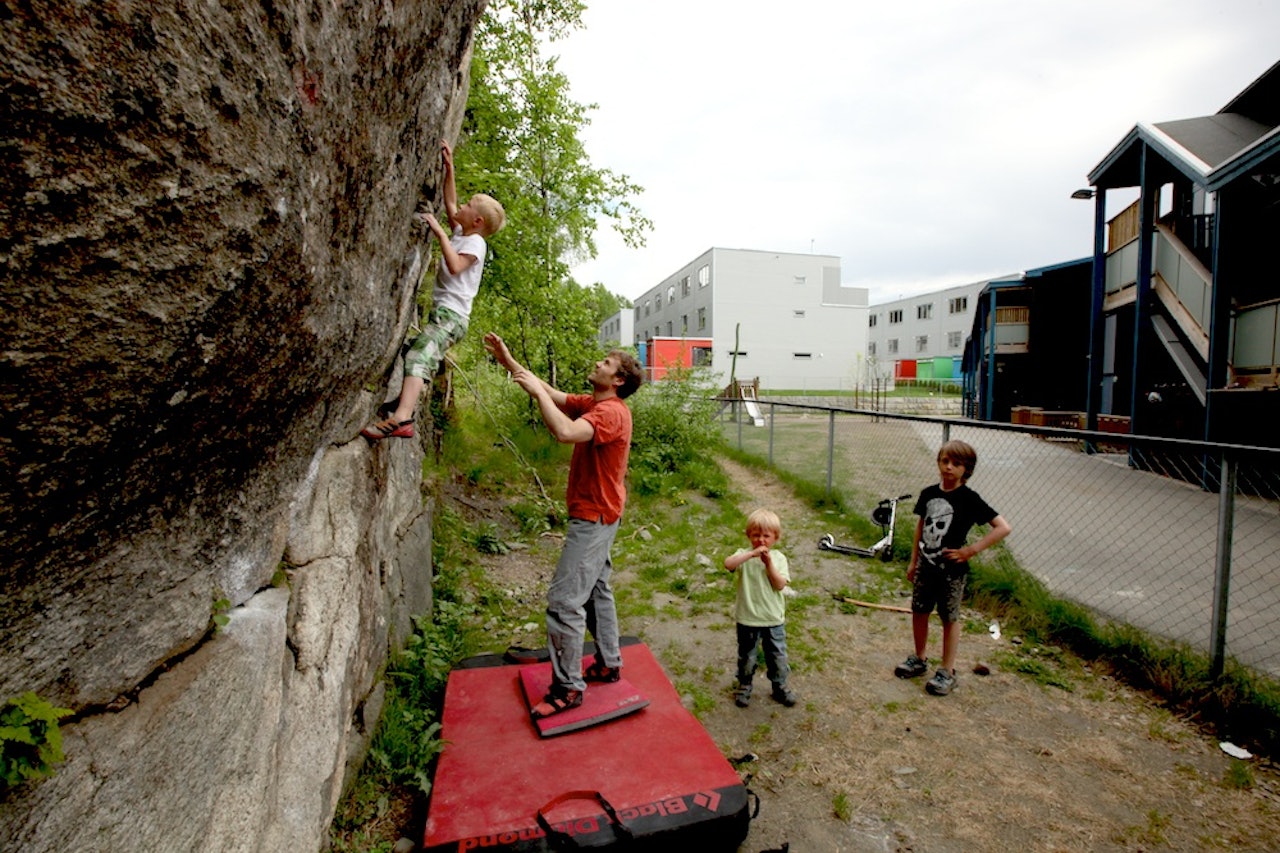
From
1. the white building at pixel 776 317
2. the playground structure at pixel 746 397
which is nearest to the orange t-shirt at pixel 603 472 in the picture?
the playground structure at pixel 746 397

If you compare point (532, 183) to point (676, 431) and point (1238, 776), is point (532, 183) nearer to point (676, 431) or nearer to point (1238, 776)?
point (676, 431)

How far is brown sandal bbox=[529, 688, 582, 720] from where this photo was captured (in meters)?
3.37

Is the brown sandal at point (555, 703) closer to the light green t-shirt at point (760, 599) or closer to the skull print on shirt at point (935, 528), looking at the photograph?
the light green t-shirt at point (760, 599)

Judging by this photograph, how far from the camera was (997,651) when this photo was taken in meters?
4.70

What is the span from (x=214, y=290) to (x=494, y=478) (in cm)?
779

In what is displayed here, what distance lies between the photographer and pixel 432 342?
341 cm

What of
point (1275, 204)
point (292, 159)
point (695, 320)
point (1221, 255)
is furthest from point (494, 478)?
point (695, 320)

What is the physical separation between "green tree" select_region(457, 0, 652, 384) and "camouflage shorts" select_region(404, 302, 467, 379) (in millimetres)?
5908

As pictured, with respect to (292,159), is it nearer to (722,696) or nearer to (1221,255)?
(722,696)

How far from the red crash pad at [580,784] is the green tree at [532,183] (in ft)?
23.2

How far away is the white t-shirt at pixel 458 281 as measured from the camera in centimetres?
345

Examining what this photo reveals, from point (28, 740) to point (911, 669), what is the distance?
4.59m

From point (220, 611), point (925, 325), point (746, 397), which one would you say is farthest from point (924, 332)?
point (220, 611)

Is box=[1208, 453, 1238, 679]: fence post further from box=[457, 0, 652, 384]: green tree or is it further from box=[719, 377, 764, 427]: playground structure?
box=[719, 377, 764, 427]: playground structure
